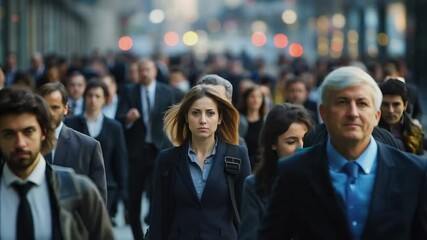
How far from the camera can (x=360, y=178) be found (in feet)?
18.4

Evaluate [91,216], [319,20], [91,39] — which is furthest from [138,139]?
[91,39]

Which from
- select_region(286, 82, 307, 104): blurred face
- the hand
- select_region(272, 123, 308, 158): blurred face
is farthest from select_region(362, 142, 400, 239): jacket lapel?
select_region(286, 82, 307, 104): blurred face

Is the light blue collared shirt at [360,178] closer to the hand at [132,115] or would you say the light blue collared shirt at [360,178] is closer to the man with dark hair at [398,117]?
the man with dark hair at [398,117]

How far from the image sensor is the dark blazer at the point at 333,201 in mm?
5543

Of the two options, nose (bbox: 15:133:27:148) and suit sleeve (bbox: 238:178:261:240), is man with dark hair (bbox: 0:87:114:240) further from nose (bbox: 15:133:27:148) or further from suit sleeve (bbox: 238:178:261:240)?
suit sleeve (bbox: 238:178:261:240)

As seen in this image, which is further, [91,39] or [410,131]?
A: [91,39]

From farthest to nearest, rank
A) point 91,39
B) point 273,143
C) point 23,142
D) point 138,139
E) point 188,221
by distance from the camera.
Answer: point 91,39 < point 138,139 < point 188,221 < point 273,143 < point 23,142

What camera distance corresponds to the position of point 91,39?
2992 inches

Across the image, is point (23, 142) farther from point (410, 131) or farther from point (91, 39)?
point (91, 39)

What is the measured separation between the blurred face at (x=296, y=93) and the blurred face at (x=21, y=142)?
11.1 m

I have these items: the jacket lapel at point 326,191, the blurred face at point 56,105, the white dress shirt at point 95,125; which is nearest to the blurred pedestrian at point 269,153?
the jacket lapel at point 326,191

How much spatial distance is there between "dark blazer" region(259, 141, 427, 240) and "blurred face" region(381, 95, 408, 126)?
408 cm

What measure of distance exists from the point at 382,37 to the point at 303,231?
3781 centimetres

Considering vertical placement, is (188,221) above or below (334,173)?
below
